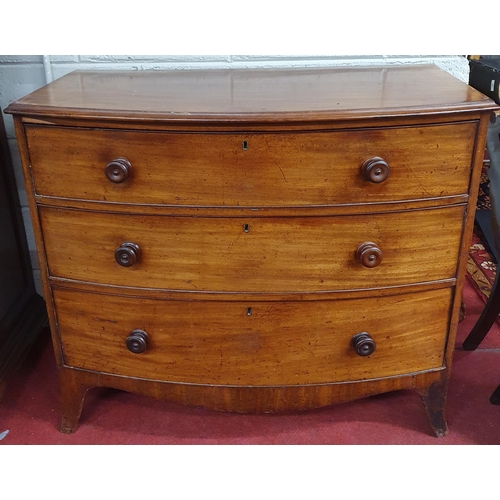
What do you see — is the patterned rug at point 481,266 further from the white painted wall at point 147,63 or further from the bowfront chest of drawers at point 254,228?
the bowfront chest of drawers at point 254,228

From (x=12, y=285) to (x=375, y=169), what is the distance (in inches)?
54.9

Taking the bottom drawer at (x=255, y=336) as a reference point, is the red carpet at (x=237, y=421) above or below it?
below

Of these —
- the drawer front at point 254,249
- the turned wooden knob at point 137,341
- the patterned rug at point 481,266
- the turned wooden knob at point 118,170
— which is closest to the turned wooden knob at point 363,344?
the drawer front at point 254,249

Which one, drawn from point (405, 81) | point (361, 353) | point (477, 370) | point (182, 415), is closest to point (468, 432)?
point (477, 370)

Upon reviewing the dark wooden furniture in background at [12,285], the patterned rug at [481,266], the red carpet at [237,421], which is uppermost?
the dark wooden furniture in background at [12,285]

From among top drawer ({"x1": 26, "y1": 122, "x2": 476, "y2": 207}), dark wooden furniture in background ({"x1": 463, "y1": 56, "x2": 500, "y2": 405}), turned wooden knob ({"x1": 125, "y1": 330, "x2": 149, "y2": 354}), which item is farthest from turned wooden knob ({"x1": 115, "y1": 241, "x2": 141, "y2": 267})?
dark wooden furniture in background ({"x1": 463, "y1": 56, "x2": 500, "y2": 405})

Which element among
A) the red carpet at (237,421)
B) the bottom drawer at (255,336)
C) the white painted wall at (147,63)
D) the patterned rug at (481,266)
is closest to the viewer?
the bottom drawer at (255,336)

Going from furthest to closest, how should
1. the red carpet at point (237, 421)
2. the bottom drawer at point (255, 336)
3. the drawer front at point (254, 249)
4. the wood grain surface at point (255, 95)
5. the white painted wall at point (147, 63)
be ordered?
the white painted wall at point (147, 63), the red carpet at point (237, 421), the bottom drawer at point (255, 336), the drawer front at point (254, 249), the wood grain surface at point (255, 95)

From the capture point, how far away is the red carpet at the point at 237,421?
1.73m

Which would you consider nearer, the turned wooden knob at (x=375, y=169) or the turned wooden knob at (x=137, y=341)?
the turned wooden knob at (x=375, y=169)

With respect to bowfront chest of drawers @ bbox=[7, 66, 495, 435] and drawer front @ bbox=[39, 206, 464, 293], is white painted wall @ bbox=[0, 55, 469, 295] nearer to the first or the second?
bowfront chest of drawers @ bbox=[7, 66, 495, 435]

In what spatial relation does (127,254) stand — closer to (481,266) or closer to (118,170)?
(118,170)

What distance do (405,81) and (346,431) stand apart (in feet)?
3.46

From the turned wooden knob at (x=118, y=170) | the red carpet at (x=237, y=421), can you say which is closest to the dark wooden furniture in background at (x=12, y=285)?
the red carpet at (x=237, y=421)
